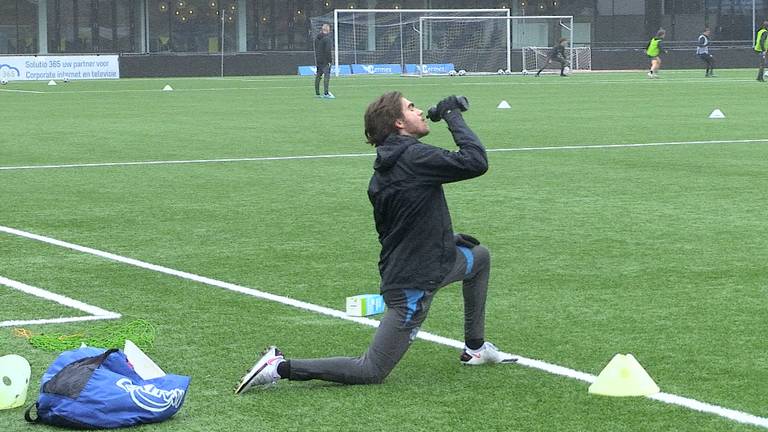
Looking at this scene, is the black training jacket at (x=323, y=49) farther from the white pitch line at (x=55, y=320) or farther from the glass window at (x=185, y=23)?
the white pitch line at (x=55, y=320)

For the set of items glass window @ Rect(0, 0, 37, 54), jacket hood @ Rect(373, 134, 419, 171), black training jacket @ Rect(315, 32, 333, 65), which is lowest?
jacket hood @ Rect(373, 134, 419, 171)

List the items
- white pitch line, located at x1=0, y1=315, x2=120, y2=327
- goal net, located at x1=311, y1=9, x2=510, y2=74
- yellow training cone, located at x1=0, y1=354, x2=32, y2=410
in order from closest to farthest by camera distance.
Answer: yellow training cone, located at x1=0, y1=354, x2=32, y2=410
white pitch line, located at x1=0, y1=315, x2=120, y2=327
goal net, located at x1=311, y1=9, x2=510, y2=74

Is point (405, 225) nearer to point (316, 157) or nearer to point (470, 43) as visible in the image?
point (316, 157)

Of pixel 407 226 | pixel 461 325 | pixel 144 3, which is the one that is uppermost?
pixel 144 3

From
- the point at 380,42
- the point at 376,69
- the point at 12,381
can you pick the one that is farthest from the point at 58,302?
the point at 380,42

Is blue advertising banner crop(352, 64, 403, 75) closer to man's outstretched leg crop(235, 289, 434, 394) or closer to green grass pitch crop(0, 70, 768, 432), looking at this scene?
green grass pitch crop(0, 70, 768, 432)

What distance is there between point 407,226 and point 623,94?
31.5m

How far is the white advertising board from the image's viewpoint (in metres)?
52.4

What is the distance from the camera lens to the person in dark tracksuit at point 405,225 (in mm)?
6570

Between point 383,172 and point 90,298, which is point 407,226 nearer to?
point 383,172

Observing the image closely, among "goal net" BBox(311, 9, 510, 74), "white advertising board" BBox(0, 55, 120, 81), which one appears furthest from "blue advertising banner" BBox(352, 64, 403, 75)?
"white advertising board" BBox(0, 55, 120, 81)

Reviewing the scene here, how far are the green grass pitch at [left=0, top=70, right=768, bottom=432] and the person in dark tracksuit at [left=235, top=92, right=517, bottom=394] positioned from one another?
0.15 meters

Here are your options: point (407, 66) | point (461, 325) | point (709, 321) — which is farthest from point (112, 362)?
point (407, 66)

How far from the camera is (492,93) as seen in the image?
38.9 meters
